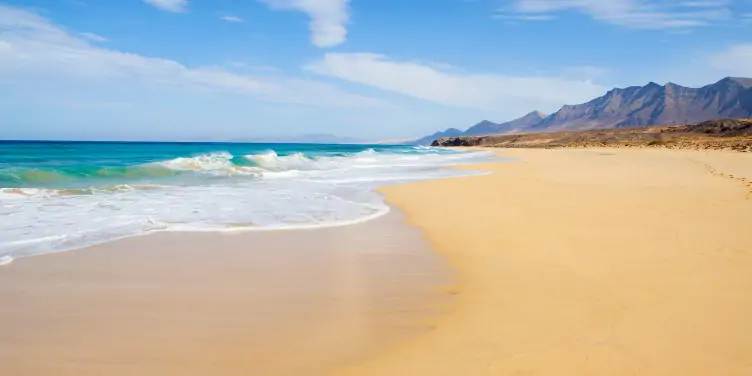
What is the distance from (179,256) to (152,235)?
138 cm

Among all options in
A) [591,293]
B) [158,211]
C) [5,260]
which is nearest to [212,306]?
[5,260]

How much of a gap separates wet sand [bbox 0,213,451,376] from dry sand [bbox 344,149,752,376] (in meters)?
0.39

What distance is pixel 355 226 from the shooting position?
299 inches

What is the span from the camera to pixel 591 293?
13.7ft

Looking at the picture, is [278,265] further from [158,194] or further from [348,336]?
[158,194]

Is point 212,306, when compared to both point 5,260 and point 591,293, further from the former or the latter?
point 591,293

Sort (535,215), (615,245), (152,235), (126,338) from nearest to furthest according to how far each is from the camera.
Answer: (126,338)
(615,245)
(152,235)
(535,215)

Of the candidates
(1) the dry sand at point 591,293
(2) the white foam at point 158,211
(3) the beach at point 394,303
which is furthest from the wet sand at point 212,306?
(2) the white foam at point 158,211

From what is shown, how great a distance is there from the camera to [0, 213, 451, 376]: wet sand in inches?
118

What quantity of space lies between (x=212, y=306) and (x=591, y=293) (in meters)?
3.16

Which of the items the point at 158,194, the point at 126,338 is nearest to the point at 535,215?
the point at 126,338

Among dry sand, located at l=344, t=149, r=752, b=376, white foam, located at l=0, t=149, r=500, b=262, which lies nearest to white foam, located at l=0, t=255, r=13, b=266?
white foam, located at l=0, t=149, r=500, b=262

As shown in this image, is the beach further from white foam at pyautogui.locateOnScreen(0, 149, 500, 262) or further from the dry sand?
white foam at pyautogui.locateOnScreen(0, 149, 500, 262)

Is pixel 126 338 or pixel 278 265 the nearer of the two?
pixel 126 338
